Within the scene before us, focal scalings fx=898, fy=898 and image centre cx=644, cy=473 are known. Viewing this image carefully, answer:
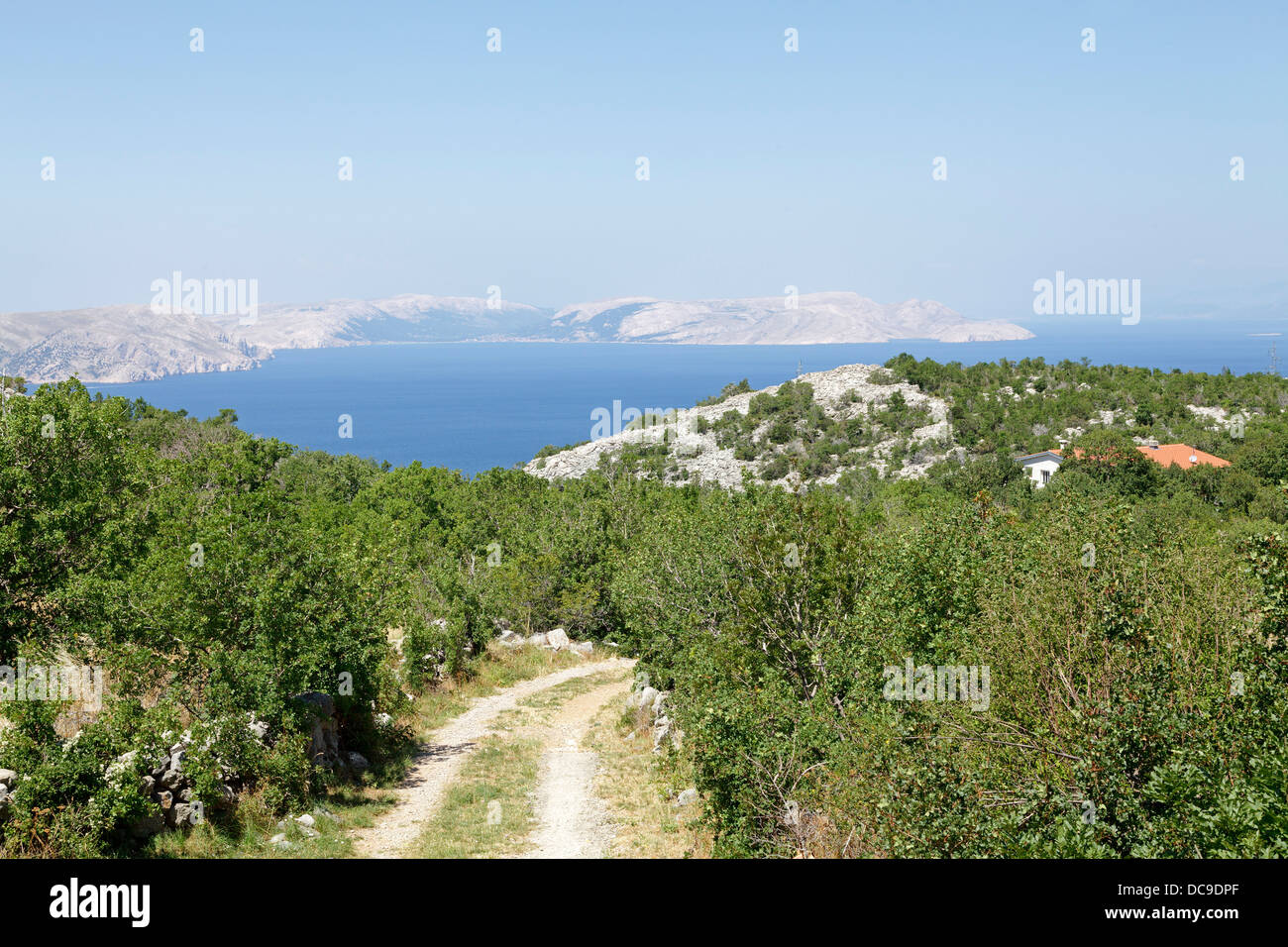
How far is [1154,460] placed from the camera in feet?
228

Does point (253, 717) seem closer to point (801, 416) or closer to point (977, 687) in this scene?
point (977, 687)

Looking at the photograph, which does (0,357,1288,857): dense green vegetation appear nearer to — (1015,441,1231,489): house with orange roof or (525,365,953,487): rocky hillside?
(1015,441,1231,489): house with orange roof

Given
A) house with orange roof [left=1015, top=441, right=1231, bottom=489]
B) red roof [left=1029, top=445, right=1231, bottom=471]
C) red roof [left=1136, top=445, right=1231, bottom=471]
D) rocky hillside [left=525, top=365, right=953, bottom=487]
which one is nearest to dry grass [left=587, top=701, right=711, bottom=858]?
house with orange roof [left=1015, top=441, right=1231, bottom=489]

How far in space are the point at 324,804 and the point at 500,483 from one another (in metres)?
46.6

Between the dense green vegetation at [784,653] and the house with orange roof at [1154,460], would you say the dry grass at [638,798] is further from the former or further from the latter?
the house with orange roof at [1154,460]

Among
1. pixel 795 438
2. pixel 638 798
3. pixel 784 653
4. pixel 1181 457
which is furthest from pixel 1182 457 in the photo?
pixel 638 798

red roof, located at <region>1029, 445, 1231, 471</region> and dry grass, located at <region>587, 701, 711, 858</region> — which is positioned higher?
red roof, located at <region>1029, 445, 1231, 471</region>

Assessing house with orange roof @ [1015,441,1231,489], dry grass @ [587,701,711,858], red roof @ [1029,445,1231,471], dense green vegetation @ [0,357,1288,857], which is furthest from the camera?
house with orange roof @ [1015,441,1231,489]

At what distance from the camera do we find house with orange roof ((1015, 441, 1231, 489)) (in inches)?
2729

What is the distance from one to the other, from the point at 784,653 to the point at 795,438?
95747mm

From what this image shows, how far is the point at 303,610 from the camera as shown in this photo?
20.8m

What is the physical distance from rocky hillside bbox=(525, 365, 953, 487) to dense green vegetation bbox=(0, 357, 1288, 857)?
69.1 m

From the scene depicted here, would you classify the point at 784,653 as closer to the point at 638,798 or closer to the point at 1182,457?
the point at 638,798

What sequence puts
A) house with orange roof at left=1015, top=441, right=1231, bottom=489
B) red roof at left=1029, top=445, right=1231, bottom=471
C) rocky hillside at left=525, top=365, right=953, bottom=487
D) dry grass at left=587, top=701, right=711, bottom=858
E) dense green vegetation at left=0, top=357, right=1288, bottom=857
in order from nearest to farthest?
dense green vegetation at left=0, top=357, right=1288, bottom=857, dry grass at left=587, top=701, right=711, bottom=858, red roof at left=1029, top=445, right=1231, bottom=471, house with orange roof at left=1015, top=441, right=1231, bottom=489, rocky hillside at left=525, top=365, right=953, bottom=487
